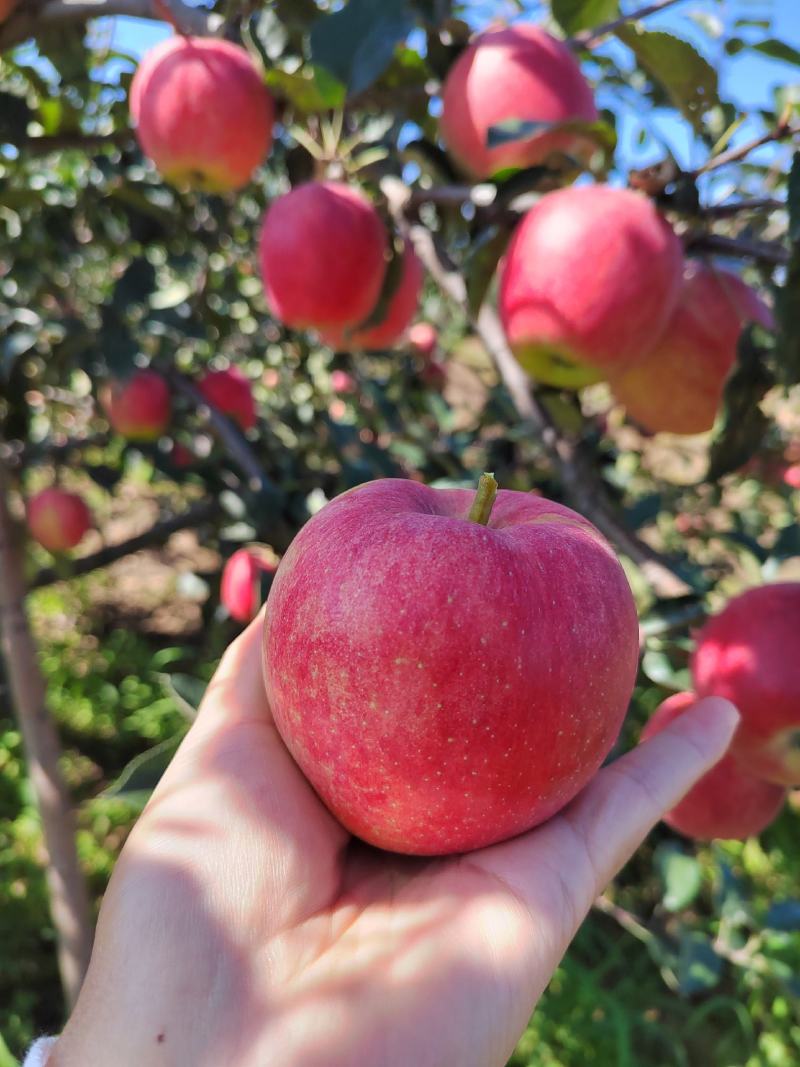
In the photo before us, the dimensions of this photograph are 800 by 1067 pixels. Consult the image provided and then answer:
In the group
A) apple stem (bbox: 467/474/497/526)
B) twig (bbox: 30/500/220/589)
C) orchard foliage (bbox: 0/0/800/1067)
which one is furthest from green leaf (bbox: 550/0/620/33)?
twig (bbox: 30/500/220/589)

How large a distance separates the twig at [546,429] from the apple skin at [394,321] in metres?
0.19

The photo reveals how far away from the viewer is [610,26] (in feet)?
2.92

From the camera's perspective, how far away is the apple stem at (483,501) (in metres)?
0.68

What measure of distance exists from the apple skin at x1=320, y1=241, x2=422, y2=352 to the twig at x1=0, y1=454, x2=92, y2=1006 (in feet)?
2.24

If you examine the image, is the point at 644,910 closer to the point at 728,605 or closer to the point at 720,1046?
the point at 720,1046

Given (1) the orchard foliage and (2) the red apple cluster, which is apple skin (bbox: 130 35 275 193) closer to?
(1) the orchard foliage

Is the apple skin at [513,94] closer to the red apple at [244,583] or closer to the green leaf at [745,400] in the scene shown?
the green leaf at [745,400]

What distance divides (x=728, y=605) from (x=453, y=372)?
5.40 meters

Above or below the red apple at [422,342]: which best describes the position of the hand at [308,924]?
above

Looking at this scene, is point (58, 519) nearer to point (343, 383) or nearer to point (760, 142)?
point (343, 383)

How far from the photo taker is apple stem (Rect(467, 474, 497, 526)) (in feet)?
2.24

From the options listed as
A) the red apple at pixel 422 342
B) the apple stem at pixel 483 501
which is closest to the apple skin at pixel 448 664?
the apple stem at pixel 483 501

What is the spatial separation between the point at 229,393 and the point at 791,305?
1470mm

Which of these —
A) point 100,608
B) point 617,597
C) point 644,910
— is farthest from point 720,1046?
point 100,608
